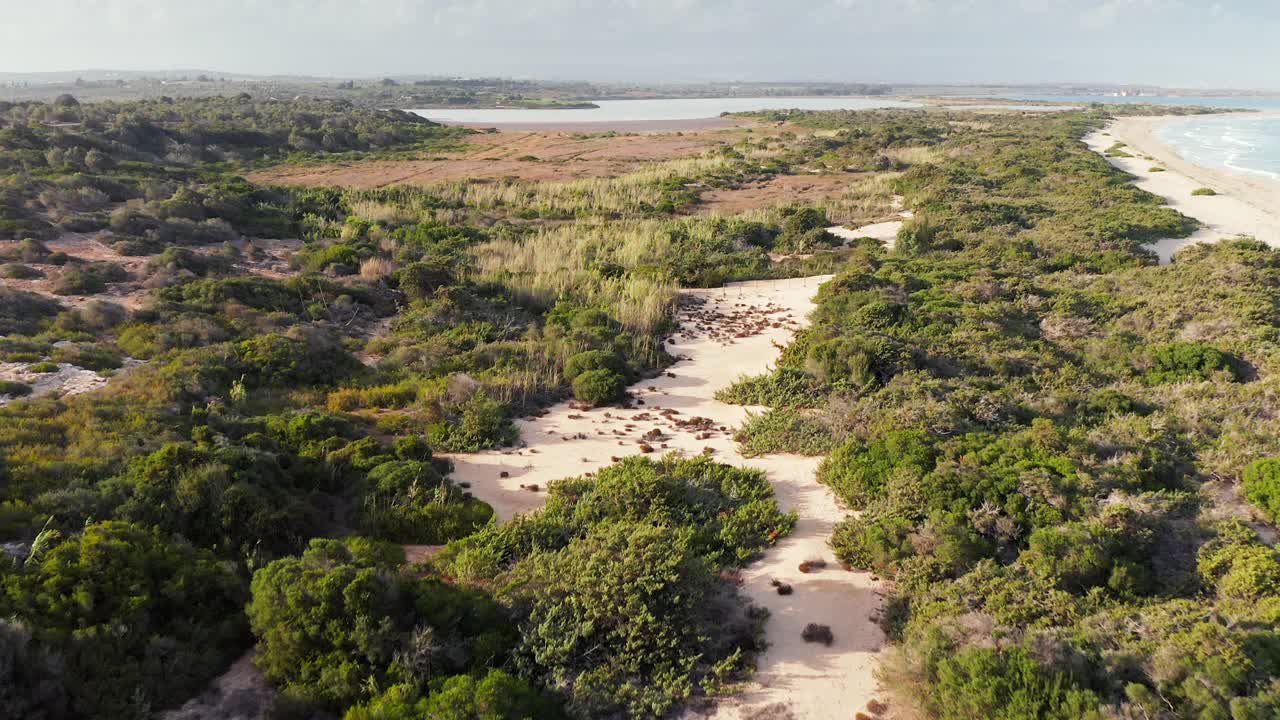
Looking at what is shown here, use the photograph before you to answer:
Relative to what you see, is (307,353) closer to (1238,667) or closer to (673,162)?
(1238,667)

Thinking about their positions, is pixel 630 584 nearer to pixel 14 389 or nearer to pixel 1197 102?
pixel 14 389

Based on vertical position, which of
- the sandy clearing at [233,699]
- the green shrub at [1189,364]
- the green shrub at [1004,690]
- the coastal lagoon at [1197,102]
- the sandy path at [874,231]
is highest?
the coastal lagoon at [1197,102]

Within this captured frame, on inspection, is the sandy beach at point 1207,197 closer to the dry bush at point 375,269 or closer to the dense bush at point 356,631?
the dry bush at point 375,269

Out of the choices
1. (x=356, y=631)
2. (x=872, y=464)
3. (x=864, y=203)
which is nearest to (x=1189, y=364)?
(x=872, y=464)

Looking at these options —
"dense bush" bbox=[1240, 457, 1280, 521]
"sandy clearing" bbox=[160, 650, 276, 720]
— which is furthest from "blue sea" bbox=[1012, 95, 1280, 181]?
"sandy clearing" bbox=[160, 650, 276, 720]

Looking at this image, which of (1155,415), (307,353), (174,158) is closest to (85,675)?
(307,353)

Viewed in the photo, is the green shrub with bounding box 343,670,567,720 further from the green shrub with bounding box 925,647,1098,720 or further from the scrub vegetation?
the green shrub with bounding box 925,647,1098,720

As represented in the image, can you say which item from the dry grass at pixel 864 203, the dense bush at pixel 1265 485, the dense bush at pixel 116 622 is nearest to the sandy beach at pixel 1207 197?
the dry grass at pixel 864 203
